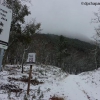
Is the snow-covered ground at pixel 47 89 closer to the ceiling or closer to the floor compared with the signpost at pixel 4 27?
closer to the floor

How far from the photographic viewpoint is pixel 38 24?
20.8 metres

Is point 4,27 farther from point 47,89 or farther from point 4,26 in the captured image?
point 47,89

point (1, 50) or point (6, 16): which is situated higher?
point (6, 16)

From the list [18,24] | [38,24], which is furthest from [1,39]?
[38,24]

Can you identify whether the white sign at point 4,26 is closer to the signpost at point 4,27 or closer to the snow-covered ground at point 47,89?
the signpost at point 4,27

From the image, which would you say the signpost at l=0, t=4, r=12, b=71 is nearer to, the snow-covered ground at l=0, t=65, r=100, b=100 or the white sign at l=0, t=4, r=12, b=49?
the white sign at l=0, t=4, r=12, b=49

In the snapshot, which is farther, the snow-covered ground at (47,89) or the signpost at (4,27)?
the snow-covered ground at (47,89)

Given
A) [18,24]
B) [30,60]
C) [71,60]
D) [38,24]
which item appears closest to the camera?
[30,60]

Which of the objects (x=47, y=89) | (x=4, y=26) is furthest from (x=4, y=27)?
(x=47, y=89)

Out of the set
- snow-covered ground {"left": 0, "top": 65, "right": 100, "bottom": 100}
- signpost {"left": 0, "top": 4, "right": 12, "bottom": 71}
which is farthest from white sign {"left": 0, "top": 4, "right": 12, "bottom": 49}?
snow-covered ground {"left": 0, "top": 65, "right": 100, "bottom": 100}

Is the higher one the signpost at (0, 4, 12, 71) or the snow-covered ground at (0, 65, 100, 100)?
the signpost at (0, 4, 12, 71)

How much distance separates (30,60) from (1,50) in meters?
7.60

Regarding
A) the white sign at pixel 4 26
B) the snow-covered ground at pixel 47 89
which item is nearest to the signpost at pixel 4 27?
the white sign at pixel 4 26

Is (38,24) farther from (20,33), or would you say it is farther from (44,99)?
(44,99)
